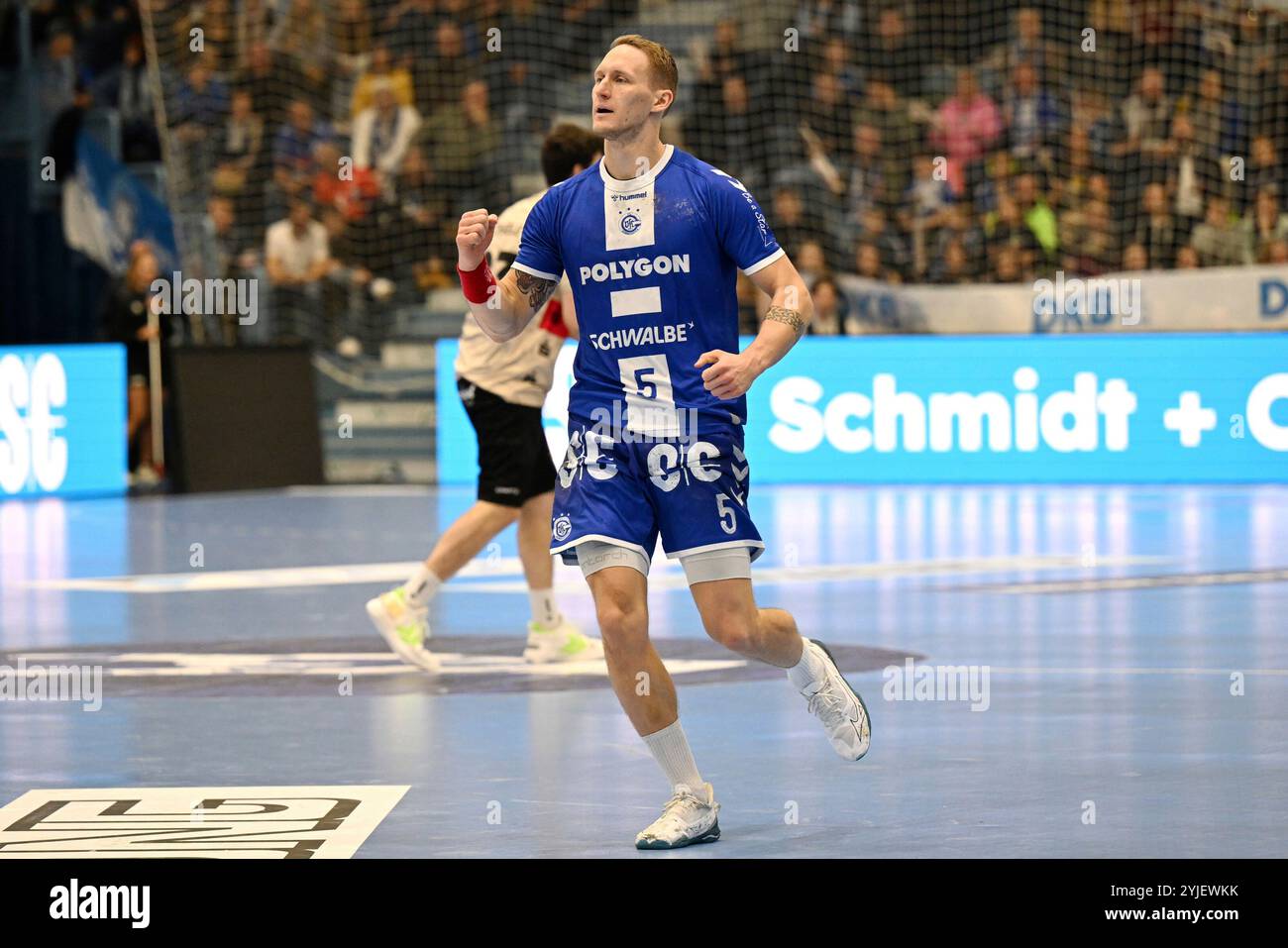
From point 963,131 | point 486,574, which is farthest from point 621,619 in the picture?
point 963,131

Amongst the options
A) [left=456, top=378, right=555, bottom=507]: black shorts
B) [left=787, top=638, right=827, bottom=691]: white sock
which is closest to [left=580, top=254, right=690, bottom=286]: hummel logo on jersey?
[left=787, top=638, right=827, bottom=691]: white sock

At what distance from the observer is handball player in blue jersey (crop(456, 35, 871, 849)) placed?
614 centimetres

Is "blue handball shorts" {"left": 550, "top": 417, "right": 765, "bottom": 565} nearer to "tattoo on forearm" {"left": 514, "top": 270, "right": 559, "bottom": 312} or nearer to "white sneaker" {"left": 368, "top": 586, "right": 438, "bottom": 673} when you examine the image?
"tattoo on forearm" {"left": 514, "top": 270, "right": 559, "bottom": 312}

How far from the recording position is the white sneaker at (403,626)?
30.9 feet

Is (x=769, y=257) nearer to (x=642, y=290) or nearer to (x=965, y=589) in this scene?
(x=642, y=290)

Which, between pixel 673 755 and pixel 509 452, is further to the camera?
pixel 509 452

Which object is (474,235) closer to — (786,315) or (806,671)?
(786,315)

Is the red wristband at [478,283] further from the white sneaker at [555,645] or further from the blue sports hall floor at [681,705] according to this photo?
the white sneaker at [555,645]

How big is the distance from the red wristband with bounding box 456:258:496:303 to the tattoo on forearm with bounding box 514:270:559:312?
19 cm

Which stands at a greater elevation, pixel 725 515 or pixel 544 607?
pixel 725 515

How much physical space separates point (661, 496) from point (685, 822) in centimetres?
93

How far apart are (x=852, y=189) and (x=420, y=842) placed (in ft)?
57.4

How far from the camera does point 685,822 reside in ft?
19.6
